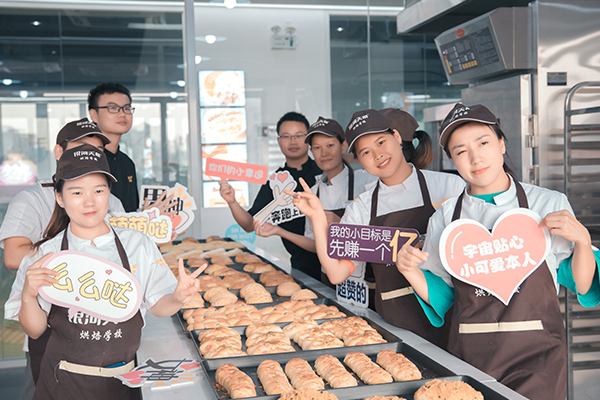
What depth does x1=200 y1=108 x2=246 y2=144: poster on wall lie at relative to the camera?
5504 millimetres

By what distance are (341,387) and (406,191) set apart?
3.60 ft

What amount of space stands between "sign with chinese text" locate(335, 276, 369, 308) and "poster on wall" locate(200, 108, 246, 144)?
137 inches

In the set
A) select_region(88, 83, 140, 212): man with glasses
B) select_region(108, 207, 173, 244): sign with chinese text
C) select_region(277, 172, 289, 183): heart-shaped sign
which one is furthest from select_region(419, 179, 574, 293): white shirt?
select_region(88, 83, 140, 212): man with glasses

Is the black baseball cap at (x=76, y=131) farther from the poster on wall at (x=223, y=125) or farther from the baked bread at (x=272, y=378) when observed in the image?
the poster on wall at (x=223, y=125)

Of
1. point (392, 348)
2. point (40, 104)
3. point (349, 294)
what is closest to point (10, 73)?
point (40, 104)

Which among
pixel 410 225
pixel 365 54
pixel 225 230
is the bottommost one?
pixel 225 230

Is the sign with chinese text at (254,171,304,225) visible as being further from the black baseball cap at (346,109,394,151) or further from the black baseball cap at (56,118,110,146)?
the black baseball cap at (56,118,110,146)

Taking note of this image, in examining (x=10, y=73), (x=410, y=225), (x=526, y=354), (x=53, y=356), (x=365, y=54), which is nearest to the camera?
(x=526, y=354)

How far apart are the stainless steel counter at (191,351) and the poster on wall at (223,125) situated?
3237 mm

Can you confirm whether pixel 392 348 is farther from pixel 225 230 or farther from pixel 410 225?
pixel 225 230

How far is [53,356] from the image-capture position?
1.83 meters

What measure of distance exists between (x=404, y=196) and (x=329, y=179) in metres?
0.87

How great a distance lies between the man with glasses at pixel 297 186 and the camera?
11.6ft

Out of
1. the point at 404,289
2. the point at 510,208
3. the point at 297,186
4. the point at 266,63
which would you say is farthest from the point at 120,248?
the point at 266,63
